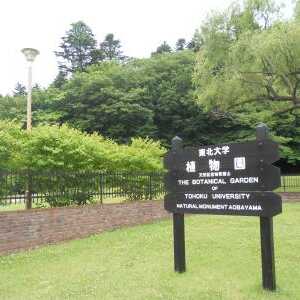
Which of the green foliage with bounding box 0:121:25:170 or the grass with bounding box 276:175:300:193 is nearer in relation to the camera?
the green foliage with bounding box 0:121:25:170

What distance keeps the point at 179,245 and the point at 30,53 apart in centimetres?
976

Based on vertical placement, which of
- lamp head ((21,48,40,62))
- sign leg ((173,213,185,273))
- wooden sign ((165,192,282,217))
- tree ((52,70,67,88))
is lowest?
sign leg ((173,213,185,273))

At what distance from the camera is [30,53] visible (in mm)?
14750

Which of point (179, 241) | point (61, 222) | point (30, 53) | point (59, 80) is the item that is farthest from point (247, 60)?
point (59, 80)

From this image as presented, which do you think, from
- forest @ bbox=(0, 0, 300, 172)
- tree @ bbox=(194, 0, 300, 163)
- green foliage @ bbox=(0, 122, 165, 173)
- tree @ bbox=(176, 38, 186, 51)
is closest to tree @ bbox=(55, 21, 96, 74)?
forest @ bbox=(0, 0, 300, 172)

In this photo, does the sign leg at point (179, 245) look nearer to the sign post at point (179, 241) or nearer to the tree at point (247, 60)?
the sign post at point (179, 241)

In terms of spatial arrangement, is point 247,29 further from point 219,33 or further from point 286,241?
point 286,241

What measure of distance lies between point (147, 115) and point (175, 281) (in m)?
33.2

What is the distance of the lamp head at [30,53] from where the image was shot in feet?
48.1

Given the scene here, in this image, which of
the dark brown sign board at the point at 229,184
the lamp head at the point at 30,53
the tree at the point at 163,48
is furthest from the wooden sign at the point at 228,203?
the tree at the point at 163,48

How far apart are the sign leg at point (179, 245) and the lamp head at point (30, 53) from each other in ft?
30.8

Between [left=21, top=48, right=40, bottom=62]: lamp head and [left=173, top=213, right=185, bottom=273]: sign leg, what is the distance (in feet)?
30.8

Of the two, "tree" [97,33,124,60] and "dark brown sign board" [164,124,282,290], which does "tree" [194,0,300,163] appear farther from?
"tree" [97,33,124,60]

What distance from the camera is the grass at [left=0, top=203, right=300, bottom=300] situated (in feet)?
20.2
